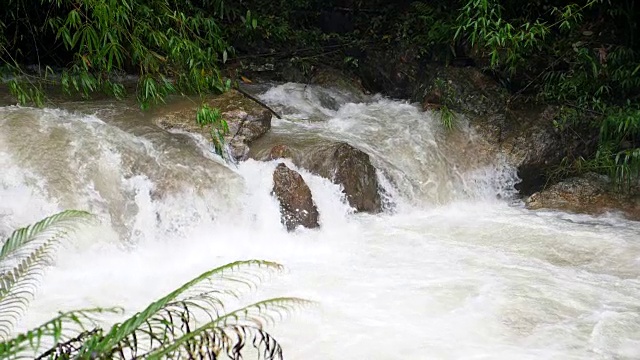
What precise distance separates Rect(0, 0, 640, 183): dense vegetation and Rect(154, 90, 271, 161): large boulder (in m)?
0.25

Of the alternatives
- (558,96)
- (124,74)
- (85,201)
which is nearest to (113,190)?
(85,201)

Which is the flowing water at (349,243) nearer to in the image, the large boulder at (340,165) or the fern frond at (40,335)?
the large boulder at (340,165)

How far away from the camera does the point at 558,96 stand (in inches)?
279

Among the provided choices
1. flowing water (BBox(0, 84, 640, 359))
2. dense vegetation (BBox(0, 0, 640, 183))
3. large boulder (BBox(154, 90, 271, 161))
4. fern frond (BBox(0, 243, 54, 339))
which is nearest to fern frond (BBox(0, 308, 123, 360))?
fern frond (BBox(0, 243, 54, 339))

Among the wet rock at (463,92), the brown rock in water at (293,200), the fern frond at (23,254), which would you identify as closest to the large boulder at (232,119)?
the brown rock in water at (293,200)

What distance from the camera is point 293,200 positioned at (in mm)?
5621

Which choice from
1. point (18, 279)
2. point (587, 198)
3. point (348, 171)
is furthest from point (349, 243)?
point (18, 279)

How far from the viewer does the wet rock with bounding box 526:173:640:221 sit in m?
6.38

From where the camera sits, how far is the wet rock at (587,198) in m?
6.38

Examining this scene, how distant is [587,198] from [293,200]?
122 inches

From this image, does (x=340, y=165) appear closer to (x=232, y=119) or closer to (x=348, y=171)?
(x=348, y=171)

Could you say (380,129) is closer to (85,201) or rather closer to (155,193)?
(155,193)

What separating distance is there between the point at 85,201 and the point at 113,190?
10.6 inches

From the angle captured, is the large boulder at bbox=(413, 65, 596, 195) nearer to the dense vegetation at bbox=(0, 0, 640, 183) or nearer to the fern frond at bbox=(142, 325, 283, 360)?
the dense vegetation at bbox=(0, 0, 640, 183)
